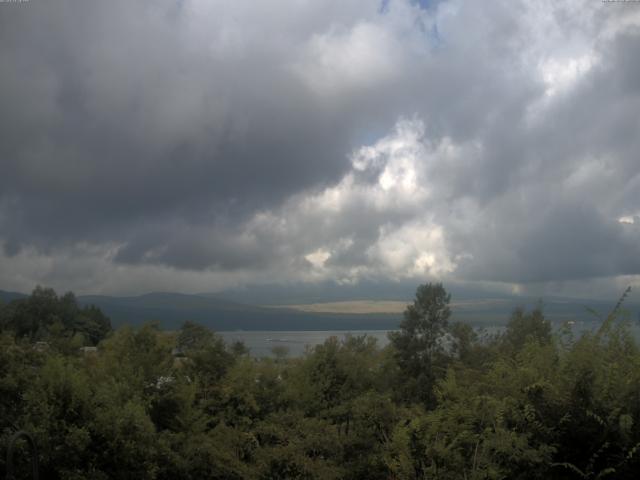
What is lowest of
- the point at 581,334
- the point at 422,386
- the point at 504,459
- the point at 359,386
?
the point at 422,386

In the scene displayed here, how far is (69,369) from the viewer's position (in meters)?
12.0

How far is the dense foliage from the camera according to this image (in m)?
6.39

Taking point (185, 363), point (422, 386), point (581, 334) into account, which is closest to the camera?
point (581, 334)

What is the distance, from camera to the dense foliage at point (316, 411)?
639cm

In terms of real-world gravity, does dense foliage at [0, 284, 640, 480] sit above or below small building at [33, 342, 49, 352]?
below

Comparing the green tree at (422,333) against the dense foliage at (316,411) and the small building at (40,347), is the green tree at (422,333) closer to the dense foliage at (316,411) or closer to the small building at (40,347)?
the dense foliage at (316,411)

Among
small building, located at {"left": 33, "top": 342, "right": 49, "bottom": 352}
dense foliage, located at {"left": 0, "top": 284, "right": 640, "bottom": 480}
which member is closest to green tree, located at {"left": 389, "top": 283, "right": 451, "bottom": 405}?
dense foliage, located at {"left": 0, "top": 284, "right": 640, "bottom": 480}

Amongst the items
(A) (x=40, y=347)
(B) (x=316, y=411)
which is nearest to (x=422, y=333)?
(B) (x=316, y=411)

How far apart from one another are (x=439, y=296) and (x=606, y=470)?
3376 centimetres

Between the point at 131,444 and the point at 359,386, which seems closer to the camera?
the point at 131,444

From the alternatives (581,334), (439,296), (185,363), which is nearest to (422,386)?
(439,296)

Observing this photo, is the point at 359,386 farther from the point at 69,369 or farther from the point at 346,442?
the point at 69,369

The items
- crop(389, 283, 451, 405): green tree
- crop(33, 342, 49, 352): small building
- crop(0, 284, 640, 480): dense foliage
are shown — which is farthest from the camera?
crop(389, 283, 451, 405): green tree

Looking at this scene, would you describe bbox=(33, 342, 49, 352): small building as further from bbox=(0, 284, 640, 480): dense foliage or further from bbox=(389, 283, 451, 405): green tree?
bbox=(389, 283, 451, 405): green tree
